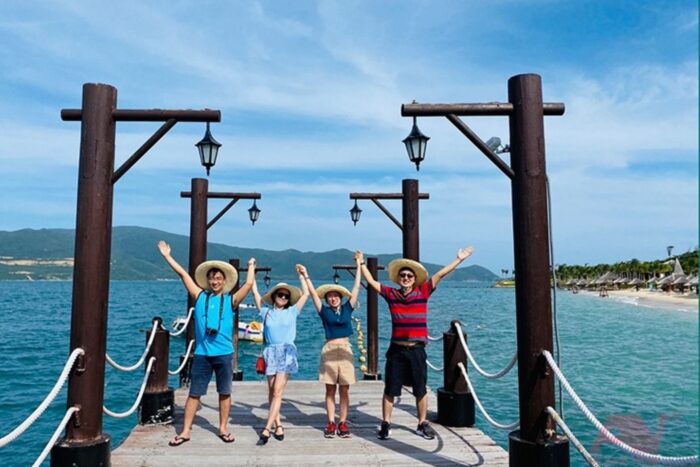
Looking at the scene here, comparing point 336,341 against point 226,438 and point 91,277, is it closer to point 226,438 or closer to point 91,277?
point 226,438

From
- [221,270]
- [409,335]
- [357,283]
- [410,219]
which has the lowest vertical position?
[409,335]

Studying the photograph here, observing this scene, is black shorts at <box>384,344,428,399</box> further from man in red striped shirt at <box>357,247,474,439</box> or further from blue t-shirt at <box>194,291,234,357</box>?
blue t-shirt at <box>194,291,234,357</box>

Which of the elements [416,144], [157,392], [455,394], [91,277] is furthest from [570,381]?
[91,277]

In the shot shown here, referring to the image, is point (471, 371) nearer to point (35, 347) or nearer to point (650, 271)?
point (35, 347)

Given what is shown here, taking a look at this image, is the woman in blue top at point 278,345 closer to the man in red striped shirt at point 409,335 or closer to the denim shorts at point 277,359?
the denim shorts at point 277,359

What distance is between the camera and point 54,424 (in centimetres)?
1252

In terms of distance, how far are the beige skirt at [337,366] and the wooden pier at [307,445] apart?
2.28 ft

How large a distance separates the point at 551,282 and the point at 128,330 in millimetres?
41302

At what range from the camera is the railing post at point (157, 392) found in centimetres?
645

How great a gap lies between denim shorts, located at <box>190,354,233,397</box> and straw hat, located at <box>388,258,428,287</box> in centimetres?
211

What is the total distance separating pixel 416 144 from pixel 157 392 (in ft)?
16.0

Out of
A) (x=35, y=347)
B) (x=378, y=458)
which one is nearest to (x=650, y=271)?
(x=35, y=347)

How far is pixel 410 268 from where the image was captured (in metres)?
5.93

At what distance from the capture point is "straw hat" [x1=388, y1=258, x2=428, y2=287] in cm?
588
